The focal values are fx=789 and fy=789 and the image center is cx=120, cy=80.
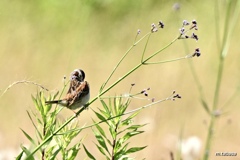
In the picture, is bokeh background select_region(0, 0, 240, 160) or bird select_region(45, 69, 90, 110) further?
bokeh background select_region(0, 0, 240, 160)

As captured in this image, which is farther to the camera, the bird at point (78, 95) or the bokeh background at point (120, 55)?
the bokeh background at point (120, 55)

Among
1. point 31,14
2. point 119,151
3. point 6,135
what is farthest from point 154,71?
point 119,151

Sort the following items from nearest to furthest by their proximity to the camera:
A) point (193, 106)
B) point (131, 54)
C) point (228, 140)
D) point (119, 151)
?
point (119, 151) → point (228, 140) → point (193, 106) → point (131, 54)

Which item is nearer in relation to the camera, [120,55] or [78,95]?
[78,95]

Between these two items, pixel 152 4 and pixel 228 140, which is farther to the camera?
pixel 152 4

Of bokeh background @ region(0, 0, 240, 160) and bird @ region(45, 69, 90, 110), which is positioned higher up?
bokeh background @ region(0, 0, 240, 160)

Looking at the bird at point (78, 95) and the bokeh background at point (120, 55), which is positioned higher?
the bokeh background at point (120, 55)

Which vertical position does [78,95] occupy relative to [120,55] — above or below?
below

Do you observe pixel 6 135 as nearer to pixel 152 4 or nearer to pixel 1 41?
pixel 1 41
